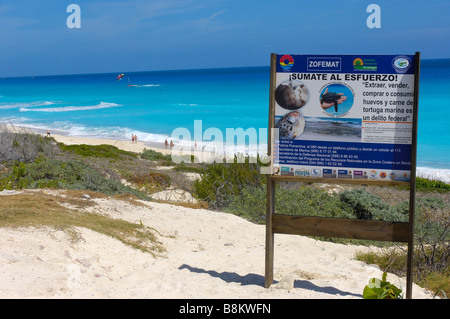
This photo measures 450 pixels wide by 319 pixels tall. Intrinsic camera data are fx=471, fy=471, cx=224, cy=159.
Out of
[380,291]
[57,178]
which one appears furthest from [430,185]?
[380,291]

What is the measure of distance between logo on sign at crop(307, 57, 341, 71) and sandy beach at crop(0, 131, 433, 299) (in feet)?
7.08

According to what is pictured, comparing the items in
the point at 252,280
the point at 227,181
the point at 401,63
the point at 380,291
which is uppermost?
the point at 401,63

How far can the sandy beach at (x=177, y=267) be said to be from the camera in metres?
4.50

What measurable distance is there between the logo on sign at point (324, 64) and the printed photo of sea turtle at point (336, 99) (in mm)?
174

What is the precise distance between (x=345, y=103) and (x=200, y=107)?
5983 cm

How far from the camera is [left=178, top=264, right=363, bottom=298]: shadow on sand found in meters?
4.88

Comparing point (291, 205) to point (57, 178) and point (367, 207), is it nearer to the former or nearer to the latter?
point (367, 207)

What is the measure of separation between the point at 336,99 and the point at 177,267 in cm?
271

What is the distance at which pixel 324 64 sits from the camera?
15.3ft

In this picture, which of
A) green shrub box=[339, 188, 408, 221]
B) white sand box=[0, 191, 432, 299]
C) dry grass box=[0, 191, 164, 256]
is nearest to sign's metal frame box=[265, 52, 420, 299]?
white sand box=[0, 191, 432, 299]

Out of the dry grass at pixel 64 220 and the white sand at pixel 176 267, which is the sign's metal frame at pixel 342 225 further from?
the dry grass at pixel 64 220

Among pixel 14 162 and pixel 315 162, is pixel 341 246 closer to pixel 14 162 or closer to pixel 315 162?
pixel 315 162

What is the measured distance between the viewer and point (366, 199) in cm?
894
